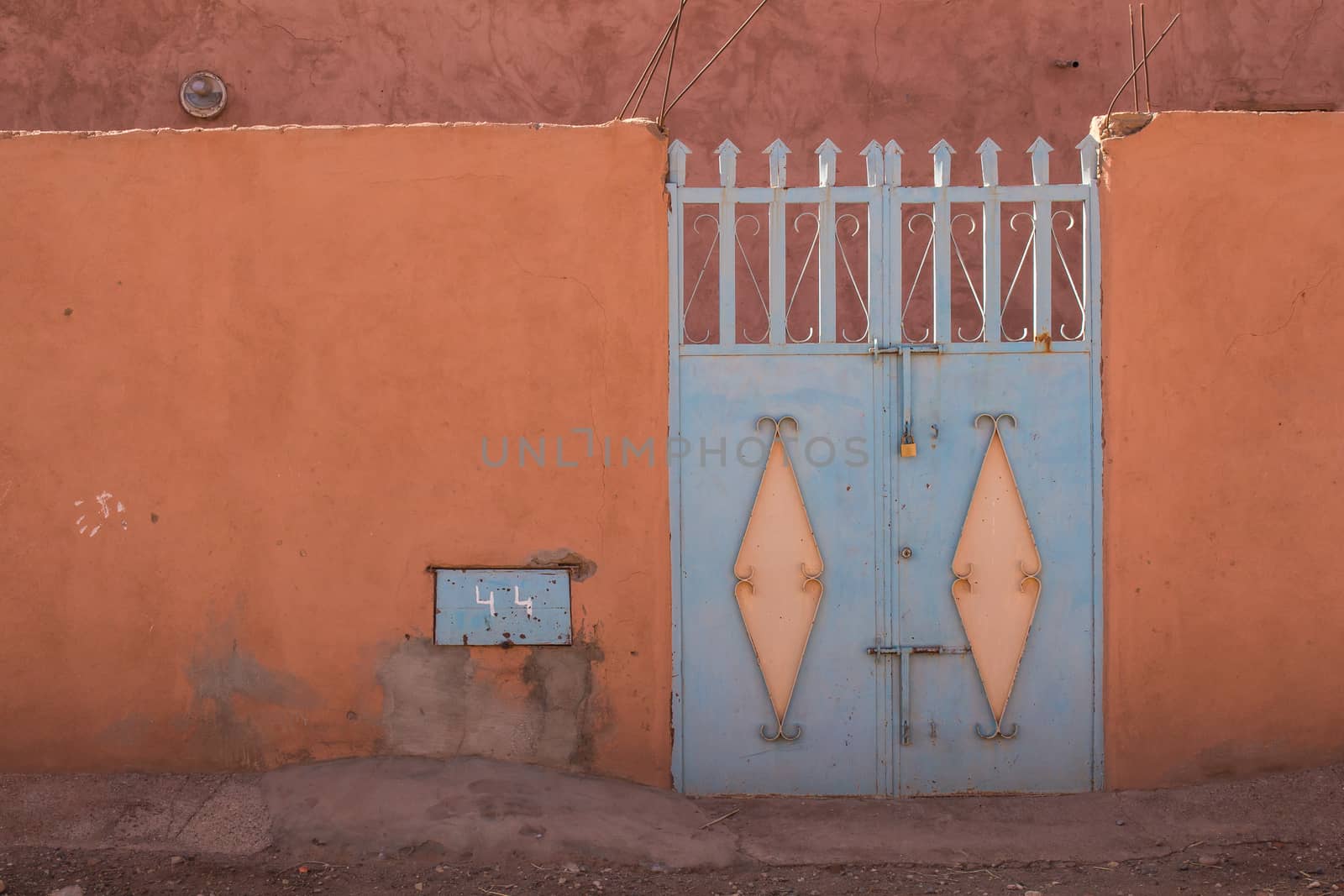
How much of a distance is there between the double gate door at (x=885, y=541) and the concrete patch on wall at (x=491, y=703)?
0.36m

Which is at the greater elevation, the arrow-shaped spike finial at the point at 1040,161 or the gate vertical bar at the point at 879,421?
the arrow-shaped spike finial at the point at 1040,161

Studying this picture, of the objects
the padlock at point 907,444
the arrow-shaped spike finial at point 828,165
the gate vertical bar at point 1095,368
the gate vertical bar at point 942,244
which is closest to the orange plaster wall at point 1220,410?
the gate vertical bar at point 1095,368

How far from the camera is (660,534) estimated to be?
13.4 ft

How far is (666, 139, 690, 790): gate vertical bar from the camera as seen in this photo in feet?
13.3

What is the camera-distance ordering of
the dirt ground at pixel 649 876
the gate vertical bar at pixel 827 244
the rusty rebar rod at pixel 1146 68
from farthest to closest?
the rusty rebar rod at pixel 1146 68 < the gate vertical bar at pixel 827 244 < the dirt ground at pixel 649 876

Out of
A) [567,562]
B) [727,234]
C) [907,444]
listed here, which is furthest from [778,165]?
[567,562]

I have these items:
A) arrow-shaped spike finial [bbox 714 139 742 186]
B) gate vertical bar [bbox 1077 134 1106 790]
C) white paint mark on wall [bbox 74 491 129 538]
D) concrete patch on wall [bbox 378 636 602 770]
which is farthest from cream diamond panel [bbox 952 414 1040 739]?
white paint mark on wall [bbox 74 491 129 538]

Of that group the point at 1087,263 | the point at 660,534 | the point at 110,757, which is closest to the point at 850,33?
the point at 1087,263

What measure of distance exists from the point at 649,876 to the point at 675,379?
161cm

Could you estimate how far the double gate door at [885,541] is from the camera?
4062 mm

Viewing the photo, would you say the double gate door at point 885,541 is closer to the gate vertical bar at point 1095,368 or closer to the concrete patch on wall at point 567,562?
the gate vertical bar at point 1095,368

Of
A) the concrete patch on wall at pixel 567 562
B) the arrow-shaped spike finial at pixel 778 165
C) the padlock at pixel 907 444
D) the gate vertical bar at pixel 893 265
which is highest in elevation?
the arrow-shaped spike finial at pixel 778 165

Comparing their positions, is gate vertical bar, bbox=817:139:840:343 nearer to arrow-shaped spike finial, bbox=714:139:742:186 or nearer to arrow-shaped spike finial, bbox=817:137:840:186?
arrow-shaped spike finial, bbox=817:137:840:186

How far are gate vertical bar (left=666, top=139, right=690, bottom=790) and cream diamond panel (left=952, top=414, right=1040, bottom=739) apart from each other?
37.6 inches
